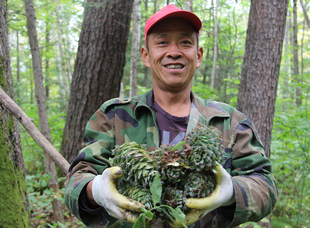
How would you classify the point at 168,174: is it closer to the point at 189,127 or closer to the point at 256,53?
the point at 189,127

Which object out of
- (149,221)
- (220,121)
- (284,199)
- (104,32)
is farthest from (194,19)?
(284,199)

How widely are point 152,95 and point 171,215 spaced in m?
1.17

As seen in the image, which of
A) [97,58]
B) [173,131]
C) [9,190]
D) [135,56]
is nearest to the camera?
[173,131]

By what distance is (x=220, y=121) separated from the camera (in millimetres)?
1902

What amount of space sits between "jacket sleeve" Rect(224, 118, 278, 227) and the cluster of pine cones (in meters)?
0.29

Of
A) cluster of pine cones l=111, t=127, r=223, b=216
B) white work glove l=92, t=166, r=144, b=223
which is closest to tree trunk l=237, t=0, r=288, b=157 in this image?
cluster of pine cones l=111, t=127, r=223, b=216

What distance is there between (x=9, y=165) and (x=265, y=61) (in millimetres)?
4086

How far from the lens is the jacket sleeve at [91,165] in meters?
1.54

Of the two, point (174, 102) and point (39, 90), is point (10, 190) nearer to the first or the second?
point (174, 102)

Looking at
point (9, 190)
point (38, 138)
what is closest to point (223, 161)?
point (38, 138)

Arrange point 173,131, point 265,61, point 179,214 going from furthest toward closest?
point 265,61 < point 173,131 < point 179,214

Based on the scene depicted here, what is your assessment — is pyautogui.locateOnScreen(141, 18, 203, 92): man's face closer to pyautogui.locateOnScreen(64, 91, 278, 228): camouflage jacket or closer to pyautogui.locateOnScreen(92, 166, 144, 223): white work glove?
pyautogui.locateOnScreen(64, 91, 278, 228): camouflage jacket


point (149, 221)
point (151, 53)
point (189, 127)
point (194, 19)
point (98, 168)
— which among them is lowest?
point (149, 221)

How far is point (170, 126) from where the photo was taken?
192 centimetres
